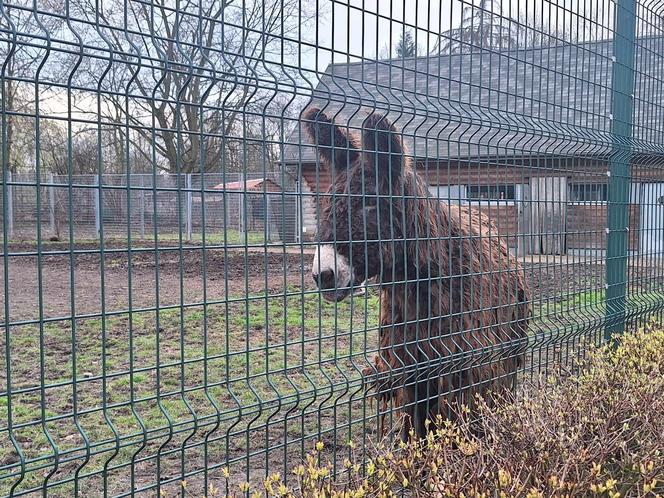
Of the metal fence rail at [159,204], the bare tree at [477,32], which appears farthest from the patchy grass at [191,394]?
the bare tree at [477,32]

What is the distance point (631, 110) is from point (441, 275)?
121 inches

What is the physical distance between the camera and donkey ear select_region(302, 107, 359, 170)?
3486mm

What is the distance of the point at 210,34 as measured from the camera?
3.10 m

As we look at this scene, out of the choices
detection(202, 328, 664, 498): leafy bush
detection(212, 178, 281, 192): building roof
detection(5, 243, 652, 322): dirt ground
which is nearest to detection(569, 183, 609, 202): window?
detection(5, 243, 652, 322): dirt ground

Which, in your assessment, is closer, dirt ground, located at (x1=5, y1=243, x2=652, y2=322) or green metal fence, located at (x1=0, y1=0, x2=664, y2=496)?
green metal fence, located at (x1=0, y1=0, x2=664, y2=496)

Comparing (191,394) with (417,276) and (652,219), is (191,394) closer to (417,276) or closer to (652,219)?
(417,276)

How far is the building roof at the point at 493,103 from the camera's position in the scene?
12.3 feet

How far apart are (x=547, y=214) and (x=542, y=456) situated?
2.64 meters

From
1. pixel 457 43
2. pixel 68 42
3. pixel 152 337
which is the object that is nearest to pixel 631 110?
pixel 457 43

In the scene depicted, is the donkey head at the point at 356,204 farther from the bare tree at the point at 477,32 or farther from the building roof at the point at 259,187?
the bare tree at the point at 477,32

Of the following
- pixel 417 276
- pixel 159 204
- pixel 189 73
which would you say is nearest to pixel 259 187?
pixel 417 276

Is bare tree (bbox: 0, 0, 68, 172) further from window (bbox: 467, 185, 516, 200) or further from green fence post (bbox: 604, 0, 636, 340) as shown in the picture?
green fence post (bbox: 604, 0, 636, 340)

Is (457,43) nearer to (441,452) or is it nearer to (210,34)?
(210,34)

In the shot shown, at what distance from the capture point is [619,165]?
605 centimetres
